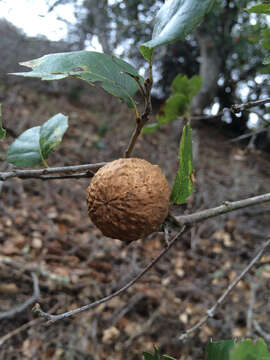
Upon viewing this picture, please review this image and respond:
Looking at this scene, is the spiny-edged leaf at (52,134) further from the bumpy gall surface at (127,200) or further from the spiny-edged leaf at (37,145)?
the bumpy gall surface at (127,200)

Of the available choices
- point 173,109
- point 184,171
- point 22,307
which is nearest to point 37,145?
point 184,171

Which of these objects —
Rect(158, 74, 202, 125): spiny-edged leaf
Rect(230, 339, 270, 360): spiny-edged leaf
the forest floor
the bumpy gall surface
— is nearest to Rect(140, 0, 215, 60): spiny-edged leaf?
the bumpy gall surface

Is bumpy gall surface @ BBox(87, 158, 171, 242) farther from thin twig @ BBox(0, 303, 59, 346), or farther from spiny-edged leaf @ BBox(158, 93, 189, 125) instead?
thin twig @ BBox(0, 303, 59, 346)

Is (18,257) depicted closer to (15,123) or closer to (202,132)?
(15,123)

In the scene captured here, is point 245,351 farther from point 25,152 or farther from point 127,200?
point 25,152

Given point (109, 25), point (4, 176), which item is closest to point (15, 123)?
point (109, 25)

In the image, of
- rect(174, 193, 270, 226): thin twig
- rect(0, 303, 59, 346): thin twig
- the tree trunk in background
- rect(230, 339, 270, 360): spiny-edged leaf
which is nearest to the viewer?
rect(230, 339, 270, 360): spiny-edged leaf
